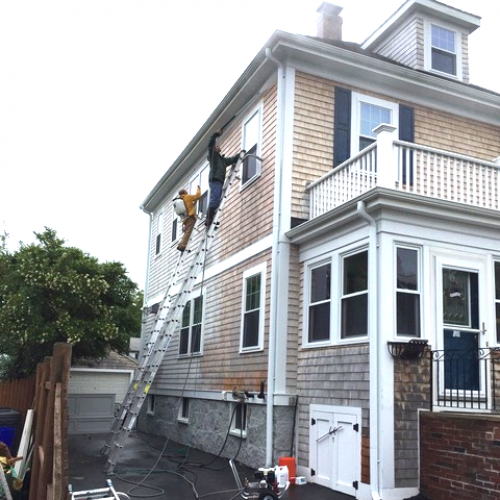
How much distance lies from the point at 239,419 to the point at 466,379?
185 inches

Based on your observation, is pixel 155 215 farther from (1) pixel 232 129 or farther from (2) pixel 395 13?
(2) pixel 395 13

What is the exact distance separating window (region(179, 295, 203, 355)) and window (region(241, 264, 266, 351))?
287 cm

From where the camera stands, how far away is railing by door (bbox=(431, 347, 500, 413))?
8781 mm

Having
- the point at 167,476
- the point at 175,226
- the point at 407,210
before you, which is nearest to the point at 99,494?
the point at 167,476

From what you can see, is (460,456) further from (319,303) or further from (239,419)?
(239,419)

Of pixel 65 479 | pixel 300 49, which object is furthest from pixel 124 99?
pixel 65 479

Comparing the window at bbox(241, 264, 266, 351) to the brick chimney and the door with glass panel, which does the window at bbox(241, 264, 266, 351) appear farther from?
the brick chimney

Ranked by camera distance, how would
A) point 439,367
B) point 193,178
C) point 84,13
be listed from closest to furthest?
point 439,367 → point 84,13 → point 193,178

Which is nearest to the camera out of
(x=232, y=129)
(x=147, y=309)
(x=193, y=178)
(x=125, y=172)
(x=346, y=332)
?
(x=346, y=332)

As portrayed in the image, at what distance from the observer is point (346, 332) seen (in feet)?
31.5

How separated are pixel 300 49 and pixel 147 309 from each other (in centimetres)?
1135

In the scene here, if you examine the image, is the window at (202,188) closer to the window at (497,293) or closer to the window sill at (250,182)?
the window sill at (250,182)

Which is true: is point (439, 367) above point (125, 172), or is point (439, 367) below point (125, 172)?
below

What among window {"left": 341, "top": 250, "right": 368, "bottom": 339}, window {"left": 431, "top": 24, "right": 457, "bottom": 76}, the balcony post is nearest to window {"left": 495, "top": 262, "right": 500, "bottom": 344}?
window {"left": 341, "top": 250, "right": 368, "bottom": 339}
